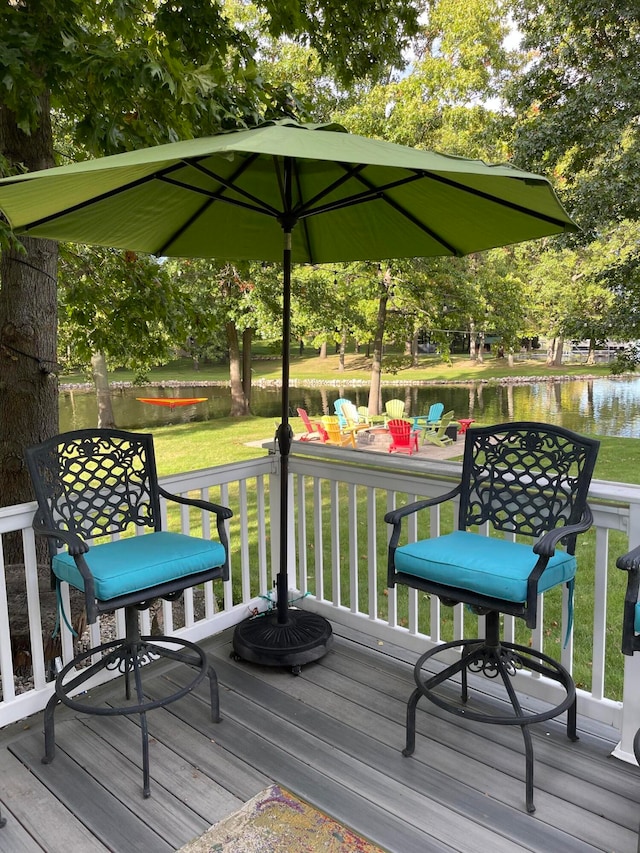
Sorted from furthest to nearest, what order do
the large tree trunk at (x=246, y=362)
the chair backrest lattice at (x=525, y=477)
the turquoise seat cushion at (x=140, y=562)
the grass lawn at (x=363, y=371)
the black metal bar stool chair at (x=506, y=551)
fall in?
the grass lawn at (x=363, y=371), the large tree trunk at (x=246, y=362), the chair backrest lattice at (x=525, y=477), the turquoise seat cushion at (x=140, y=562), the black metal bar stool chair at (x=506, y=551)

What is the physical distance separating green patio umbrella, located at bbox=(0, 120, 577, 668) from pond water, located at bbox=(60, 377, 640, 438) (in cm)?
1222

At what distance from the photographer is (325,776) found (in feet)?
6.72

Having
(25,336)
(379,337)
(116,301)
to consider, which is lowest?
(25,336)

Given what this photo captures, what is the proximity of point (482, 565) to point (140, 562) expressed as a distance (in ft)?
3.89

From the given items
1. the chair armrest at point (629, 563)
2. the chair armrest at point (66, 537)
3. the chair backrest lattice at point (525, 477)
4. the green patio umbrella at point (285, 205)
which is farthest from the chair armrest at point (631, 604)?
the chair armrest at point (66, 537)

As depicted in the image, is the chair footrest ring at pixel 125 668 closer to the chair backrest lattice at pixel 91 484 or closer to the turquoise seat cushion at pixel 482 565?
the chair backrest lattice at pixel 91 484

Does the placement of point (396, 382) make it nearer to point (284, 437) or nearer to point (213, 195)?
point (284, 437)

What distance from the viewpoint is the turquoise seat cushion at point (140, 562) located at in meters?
2.01

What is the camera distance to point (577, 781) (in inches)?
78.7

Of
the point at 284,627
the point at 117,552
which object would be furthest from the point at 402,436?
the point at 117,552

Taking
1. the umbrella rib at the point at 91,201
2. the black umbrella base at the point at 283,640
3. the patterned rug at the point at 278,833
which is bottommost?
the patterned rug at the point at 278,833

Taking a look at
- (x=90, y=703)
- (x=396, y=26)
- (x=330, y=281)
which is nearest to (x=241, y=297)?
(x=330, y=281)

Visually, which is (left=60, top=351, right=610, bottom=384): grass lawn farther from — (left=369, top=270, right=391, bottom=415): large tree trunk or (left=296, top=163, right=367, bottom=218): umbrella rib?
(left=296, top=163, right=367, bottom=218): umbrella rib

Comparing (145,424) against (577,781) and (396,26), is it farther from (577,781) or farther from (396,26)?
(577,781)
